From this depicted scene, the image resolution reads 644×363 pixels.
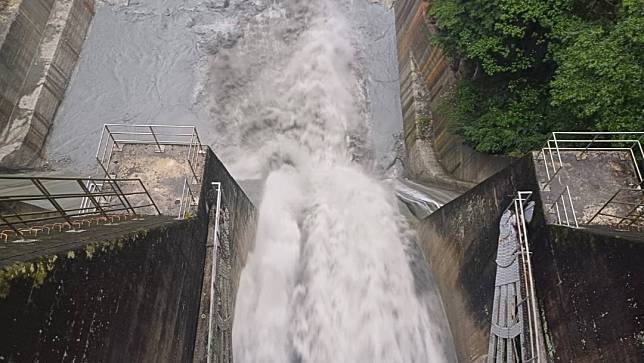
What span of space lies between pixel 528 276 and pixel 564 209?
114 cm

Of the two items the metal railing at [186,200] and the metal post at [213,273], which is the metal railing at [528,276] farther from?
the metal railing at [186,200]

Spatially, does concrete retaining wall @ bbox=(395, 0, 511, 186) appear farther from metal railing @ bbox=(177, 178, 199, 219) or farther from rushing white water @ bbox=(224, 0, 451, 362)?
metal railing @ bbox=(177, 178, 199, 219)

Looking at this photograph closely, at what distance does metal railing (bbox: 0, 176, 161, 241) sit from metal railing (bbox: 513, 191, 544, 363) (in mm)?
5721

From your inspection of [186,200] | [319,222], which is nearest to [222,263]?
[186,200]

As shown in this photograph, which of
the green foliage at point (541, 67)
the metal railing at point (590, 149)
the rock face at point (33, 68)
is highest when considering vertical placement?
the rock face at point (33, 68)

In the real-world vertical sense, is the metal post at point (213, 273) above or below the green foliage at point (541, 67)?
below

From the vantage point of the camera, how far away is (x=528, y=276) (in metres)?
6.52

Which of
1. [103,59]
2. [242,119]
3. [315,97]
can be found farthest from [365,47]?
[103,59]

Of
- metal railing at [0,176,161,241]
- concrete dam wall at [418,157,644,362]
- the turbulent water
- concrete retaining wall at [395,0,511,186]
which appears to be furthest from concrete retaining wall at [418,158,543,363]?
metal railing at [0,176,161,241]

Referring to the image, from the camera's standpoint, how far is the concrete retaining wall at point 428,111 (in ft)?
38.5

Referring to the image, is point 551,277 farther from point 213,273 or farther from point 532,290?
point 213,273

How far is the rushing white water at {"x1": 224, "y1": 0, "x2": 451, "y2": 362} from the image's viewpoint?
9359 mm

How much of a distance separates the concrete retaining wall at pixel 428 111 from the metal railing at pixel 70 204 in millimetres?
7957

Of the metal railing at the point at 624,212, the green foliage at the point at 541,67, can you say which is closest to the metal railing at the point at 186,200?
the metal railing at the point at 624,212
